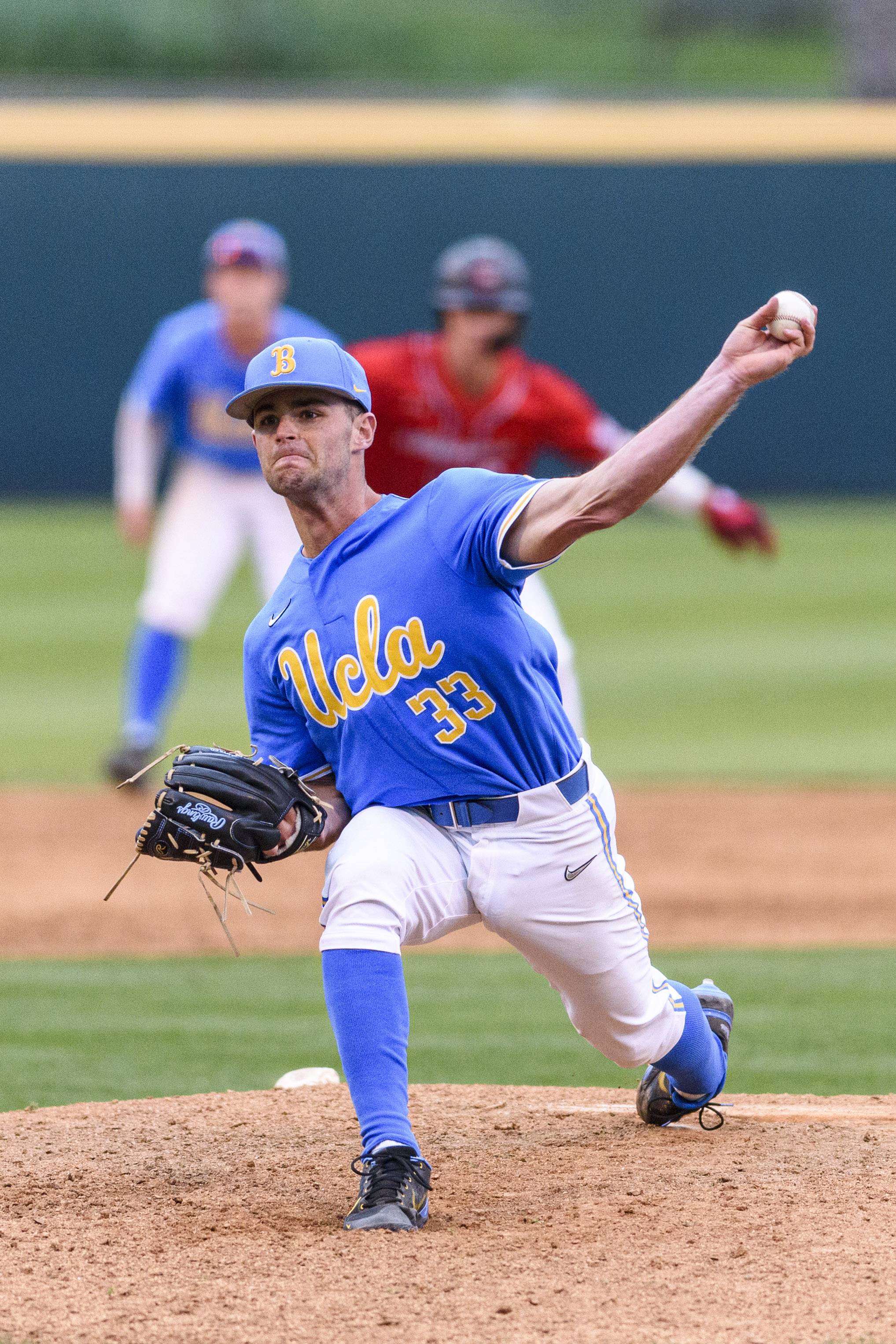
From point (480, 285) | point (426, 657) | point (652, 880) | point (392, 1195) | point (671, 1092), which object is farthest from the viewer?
point (652, 880)

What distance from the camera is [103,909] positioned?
6.67 metres

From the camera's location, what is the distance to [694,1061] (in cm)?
376

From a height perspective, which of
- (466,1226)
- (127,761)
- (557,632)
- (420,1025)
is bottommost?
(420,1025)

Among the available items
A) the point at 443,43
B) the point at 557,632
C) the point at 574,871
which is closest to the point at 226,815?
the point at 574,871

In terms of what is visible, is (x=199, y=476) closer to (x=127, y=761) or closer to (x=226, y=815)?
(x=127, y=761)

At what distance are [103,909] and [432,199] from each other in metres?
11.3

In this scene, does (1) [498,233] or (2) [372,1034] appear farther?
(1) [498,233]

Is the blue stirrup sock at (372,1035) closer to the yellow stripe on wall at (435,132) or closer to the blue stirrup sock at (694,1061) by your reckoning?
the blue stirrup sock at (694,1061)

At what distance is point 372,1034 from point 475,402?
3831 mm

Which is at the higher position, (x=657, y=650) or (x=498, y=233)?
(x=498, y=233)

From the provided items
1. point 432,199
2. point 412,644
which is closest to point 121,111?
point 432,199

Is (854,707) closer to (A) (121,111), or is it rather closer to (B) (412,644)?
(B) (412,644)

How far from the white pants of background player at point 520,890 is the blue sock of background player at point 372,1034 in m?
0.05

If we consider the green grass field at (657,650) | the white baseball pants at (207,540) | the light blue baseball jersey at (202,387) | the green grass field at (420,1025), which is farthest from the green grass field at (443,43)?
the green grass field at (420,1025)
